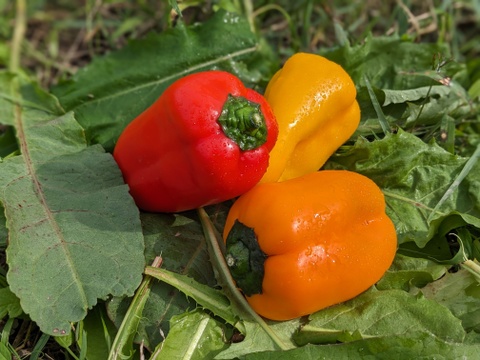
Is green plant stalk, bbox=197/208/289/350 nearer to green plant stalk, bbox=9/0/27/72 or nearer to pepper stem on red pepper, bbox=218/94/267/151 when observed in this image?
pepper stem on red pepper, bbox=218/94/267/151

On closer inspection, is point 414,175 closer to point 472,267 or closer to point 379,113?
point 379,113

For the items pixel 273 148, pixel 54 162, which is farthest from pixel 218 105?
pixel 54 162

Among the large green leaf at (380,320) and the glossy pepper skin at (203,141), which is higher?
the glossy pepper skin at (203,141)

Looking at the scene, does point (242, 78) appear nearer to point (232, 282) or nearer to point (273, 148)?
point (273, 148)

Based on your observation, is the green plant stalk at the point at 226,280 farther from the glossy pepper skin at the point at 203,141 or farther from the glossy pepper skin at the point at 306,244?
the glossy pepper skin at the point at 203,141

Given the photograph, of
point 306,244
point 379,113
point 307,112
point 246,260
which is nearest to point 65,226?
point 246,260

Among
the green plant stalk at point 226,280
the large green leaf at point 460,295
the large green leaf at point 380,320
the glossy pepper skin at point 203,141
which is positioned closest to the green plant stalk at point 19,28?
the glossy pepper skin at point 203,141
